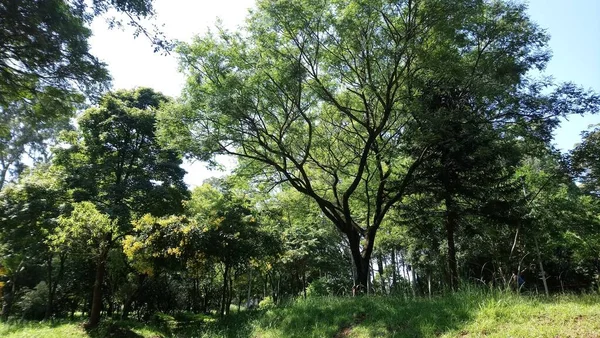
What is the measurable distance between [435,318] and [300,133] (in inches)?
301

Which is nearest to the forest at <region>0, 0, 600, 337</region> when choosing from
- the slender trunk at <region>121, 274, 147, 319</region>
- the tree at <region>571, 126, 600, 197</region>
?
the tree at <region>571, 126, 600, 197</region>

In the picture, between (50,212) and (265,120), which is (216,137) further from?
(50,212)

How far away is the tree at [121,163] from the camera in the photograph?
1396 cm

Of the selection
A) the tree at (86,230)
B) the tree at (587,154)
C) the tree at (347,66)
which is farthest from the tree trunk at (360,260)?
the tree at (86,230)

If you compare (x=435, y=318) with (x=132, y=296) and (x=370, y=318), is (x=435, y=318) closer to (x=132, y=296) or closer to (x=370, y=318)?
(x=370, y=318)

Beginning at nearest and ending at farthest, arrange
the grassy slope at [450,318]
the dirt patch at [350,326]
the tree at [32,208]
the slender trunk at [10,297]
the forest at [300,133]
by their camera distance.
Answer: the grassy slope at [450,318] → the dirt patch at [350,326] → the forest at [300,133] → the tree at [32,208] → the slender trunk at [10,297]

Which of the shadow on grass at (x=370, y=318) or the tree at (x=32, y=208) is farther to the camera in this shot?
the tree at (x=32, y=208)

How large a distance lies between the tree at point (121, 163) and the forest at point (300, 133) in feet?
0.22

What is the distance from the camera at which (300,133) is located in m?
12.1

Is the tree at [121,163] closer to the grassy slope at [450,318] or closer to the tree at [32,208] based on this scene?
the tree at [32,208]

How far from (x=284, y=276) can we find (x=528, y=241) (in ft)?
63.0

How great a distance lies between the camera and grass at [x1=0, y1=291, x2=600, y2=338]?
466cm

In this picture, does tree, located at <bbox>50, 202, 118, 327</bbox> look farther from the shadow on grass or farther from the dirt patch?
the dirt patch

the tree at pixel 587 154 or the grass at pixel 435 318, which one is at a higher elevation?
the tree at pixel 587 154
